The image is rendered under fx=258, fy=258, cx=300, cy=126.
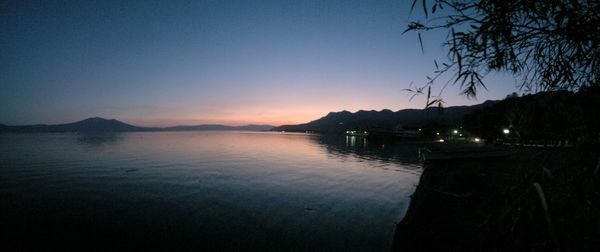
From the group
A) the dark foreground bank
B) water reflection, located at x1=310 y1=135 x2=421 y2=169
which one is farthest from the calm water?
water reflection, located at x1=310 y1=135 x2=421 y2=169

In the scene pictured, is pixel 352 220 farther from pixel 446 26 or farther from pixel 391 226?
pixel 446 26

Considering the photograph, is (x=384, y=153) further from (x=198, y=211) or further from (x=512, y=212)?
(x=512, y=212)

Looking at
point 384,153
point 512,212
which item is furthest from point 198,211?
point 384,153

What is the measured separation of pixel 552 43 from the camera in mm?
4238

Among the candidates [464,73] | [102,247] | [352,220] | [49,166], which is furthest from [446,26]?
[49,166]

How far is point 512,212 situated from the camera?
3717 millimetres

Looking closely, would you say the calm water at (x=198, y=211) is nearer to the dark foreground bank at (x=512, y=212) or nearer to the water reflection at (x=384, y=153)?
the dark foreground bank at (x=512, y=212)

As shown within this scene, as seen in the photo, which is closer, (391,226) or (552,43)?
(552,43)

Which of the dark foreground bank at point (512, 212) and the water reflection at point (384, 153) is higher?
the dark foreground bank at point (512, 212)

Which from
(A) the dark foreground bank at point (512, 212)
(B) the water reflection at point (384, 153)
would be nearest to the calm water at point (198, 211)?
(A) the dark foreground bank at point (512, 212)

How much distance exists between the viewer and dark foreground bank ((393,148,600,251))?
2.82 meters

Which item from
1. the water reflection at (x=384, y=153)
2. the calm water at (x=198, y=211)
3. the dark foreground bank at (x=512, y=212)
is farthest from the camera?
the water reflection at (x=384, y=153)

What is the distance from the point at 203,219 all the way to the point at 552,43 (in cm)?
1647

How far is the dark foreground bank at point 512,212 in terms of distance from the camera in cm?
282
